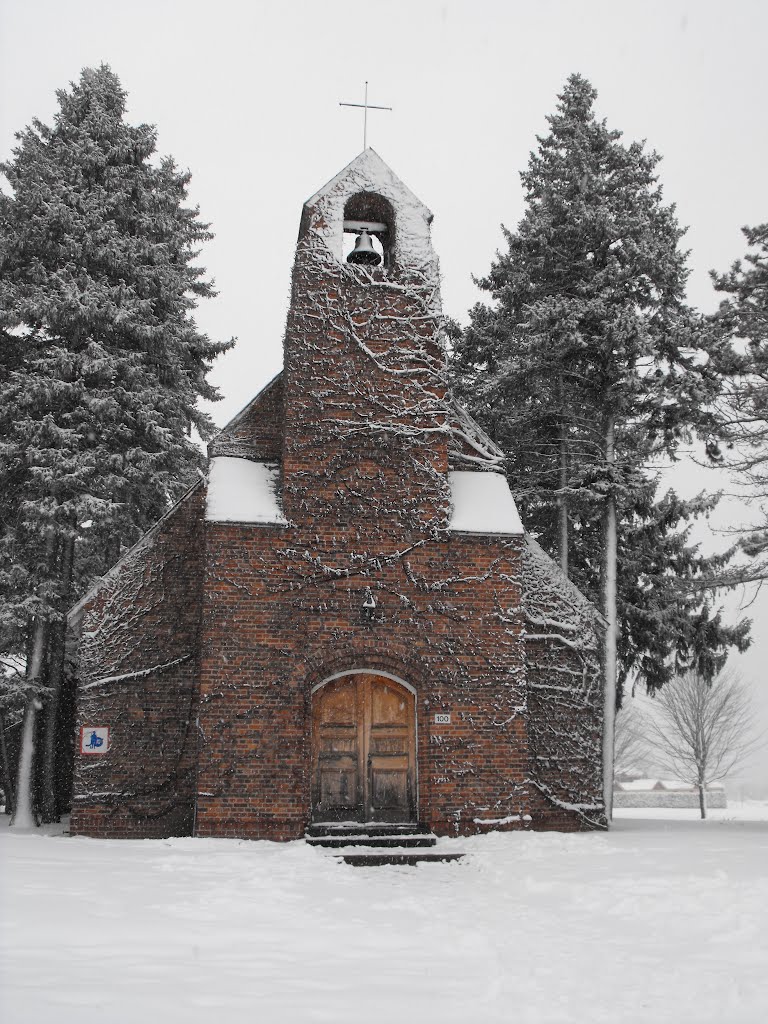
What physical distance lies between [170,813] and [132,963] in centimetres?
804

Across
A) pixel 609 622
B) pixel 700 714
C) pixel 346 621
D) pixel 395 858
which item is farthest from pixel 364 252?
pixel 700 714

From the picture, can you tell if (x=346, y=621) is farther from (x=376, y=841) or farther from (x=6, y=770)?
(x=6, y=770)

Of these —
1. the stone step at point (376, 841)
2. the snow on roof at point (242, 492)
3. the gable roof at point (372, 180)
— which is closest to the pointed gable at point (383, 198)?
the gable roof at point (372, 180)

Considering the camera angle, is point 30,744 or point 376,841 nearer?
point 376,841

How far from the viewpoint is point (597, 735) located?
46.7ft

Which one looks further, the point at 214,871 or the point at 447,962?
the point at 214,871

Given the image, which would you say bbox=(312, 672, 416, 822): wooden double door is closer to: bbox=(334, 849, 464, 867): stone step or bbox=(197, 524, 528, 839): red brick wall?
bbox=(197, 524, 528, 839): red brick wall

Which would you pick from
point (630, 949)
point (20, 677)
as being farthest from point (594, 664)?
point (20, 677)

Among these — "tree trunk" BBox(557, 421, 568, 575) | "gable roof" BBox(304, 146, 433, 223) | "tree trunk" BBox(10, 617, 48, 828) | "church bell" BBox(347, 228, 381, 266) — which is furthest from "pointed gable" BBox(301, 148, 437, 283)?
"tree trunk" BBox(10, 617, 48, 828)

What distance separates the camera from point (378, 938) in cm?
Answer: 623

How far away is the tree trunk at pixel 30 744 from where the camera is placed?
14.9m

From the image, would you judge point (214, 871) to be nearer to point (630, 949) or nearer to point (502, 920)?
point (502, 920)

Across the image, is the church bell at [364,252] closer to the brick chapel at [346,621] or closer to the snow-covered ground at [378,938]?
the brick chapel at [346,621]

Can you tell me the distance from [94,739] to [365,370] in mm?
6741
